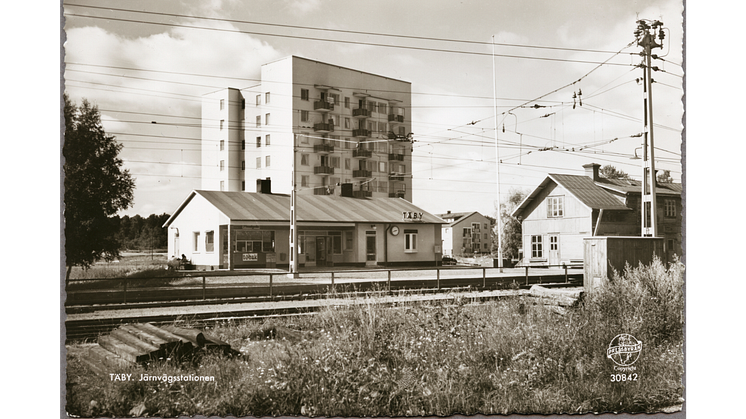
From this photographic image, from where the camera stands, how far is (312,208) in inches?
523

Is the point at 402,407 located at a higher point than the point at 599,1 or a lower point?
lower

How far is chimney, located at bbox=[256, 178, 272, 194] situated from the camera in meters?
9.43

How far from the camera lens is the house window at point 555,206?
7.01 metres

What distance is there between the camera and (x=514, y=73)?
6.38m

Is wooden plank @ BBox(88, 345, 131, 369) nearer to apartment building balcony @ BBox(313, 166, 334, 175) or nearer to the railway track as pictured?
the railway track

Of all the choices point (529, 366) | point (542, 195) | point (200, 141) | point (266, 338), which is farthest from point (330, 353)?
point (542, 195)

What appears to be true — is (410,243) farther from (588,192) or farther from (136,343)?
(136,343)

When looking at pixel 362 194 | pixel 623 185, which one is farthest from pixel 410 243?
pixel 623 185

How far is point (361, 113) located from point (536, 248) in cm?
335

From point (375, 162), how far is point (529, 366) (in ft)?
12.0

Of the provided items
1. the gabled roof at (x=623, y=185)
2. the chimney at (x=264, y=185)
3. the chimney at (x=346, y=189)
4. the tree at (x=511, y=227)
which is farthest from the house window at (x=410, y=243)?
the gabled roof at (x=623, y=185)

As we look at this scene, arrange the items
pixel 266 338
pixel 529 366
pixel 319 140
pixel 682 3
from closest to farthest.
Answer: pixel 529 366 < pixel 682 3 < pixel 266 338 < pixel 319 140

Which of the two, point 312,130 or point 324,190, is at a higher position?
point 312,130
